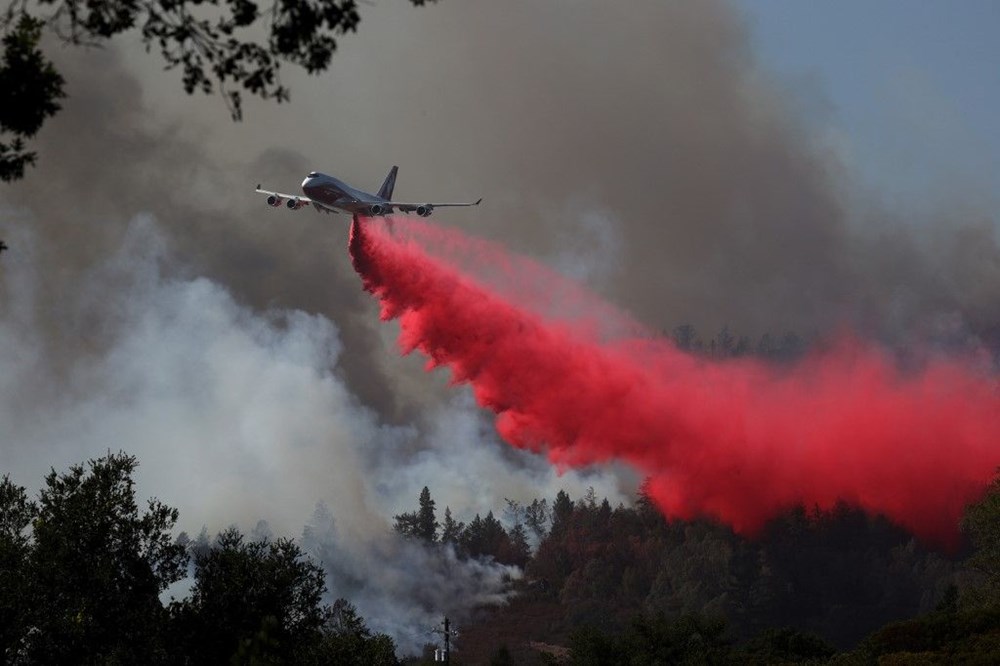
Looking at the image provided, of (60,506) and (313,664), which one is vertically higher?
(60,506)

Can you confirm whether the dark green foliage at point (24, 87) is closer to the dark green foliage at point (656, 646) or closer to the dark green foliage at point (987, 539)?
the dark green foliage at point (656, 646)

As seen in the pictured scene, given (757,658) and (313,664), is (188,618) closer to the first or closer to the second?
(313,664)

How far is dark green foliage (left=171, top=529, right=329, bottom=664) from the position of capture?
71.5 metres

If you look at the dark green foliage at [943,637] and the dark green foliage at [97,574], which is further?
the dark green foliage at [943,637]

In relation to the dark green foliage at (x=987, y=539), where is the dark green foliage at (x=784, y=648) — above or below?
below

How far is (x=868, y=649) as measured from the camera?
381ft

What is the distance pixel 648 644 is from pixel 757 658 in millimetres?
10828

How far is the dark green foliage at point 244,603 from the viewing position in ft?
235

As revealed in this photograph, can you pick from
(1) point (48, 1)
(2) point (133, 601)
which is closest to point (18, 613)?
(2) point (133, 601)

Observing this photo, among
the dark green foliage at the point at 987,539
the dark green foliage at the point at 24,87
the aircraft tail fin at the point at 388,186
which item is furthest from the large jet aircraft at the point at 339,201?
the dark green foliage at the point at 24,87

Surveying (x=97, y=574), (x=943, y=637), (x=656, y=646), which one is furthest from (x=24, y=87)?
(x=656, y=646)

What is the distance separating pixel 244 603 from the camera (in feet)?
239

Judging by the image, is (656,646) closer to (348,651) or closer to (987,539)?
(987,539)

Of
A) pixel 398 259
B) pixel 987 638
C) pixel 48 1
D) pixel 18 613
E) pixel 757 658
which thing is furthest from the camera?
pixel 398 259
